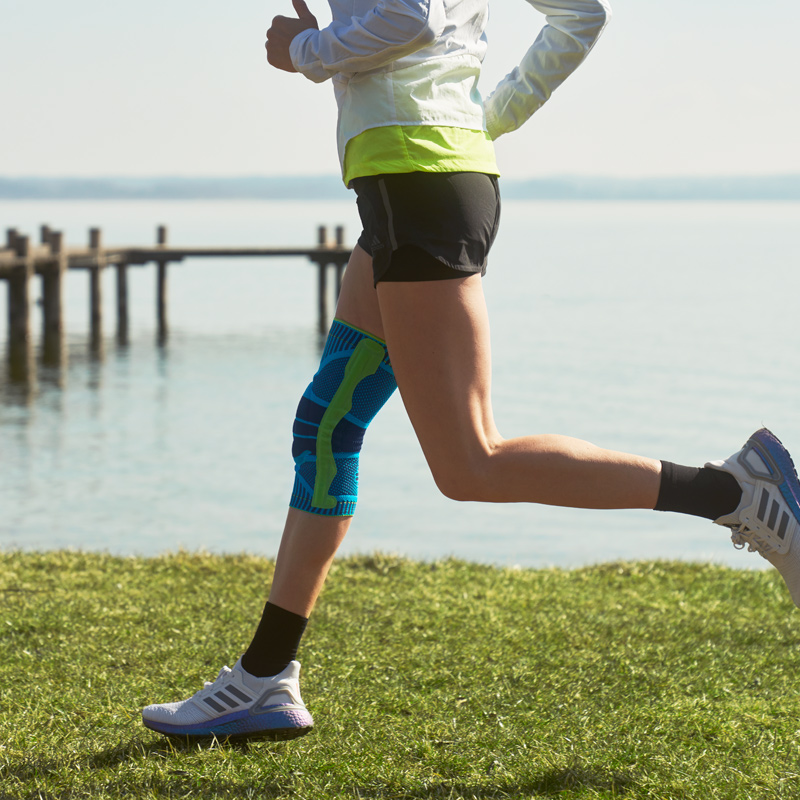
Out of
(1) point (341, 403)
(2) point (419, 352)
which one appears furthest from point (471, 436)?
(1) point (341, 403)

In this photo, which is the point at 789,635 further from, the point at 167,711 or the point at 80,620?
the point at 80,620

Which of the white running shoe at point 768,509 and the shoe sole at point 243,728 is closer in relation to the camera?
the white running shoe at point 768,509

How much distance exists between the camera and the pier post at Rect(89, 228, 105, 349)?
27.1 metres

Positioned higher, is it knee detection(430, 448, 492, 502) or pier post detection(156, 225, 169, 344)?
knee detection(430, 448, 492, 502)

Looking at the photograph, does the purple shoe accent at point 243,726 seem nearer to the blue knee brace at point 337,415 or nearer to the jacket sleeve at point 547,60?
the blue knee brace at point 337,415

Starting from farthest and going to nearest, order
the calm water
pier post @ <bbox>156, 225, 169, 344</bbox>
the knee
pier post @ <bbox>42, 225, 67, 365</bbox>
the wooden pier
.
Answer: pier post @ <bbox>156, 225, 169, 344</bbox>, pier post @ <bbox>42, 225, 67, 365</bbox>, the wooden pier, the calm water, the knee

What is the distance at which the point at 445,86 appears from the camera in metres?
2.24

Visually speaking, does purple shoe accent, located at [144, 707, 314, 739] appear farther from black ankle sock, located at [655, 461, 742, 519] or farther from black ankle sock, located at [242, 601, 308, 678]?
black ankle sock, located at [655, 461, 742, 519]

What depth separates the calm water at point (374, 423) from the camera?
10.7 metres

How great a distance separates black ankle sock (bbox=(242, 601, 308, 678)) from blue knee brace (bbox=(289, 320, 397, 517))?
0.83 ft

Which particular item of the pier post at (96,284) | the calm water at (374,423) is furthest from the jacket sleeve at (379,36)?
the pier post at (96,284)

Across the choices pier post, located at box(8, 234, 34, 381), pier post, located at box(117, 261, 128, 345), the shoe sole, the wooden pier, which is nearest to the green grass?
the shoe sole

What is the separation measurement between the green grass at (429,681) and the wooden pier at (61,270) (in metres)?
19.9

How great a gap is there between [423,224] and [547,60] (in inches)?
24.9
